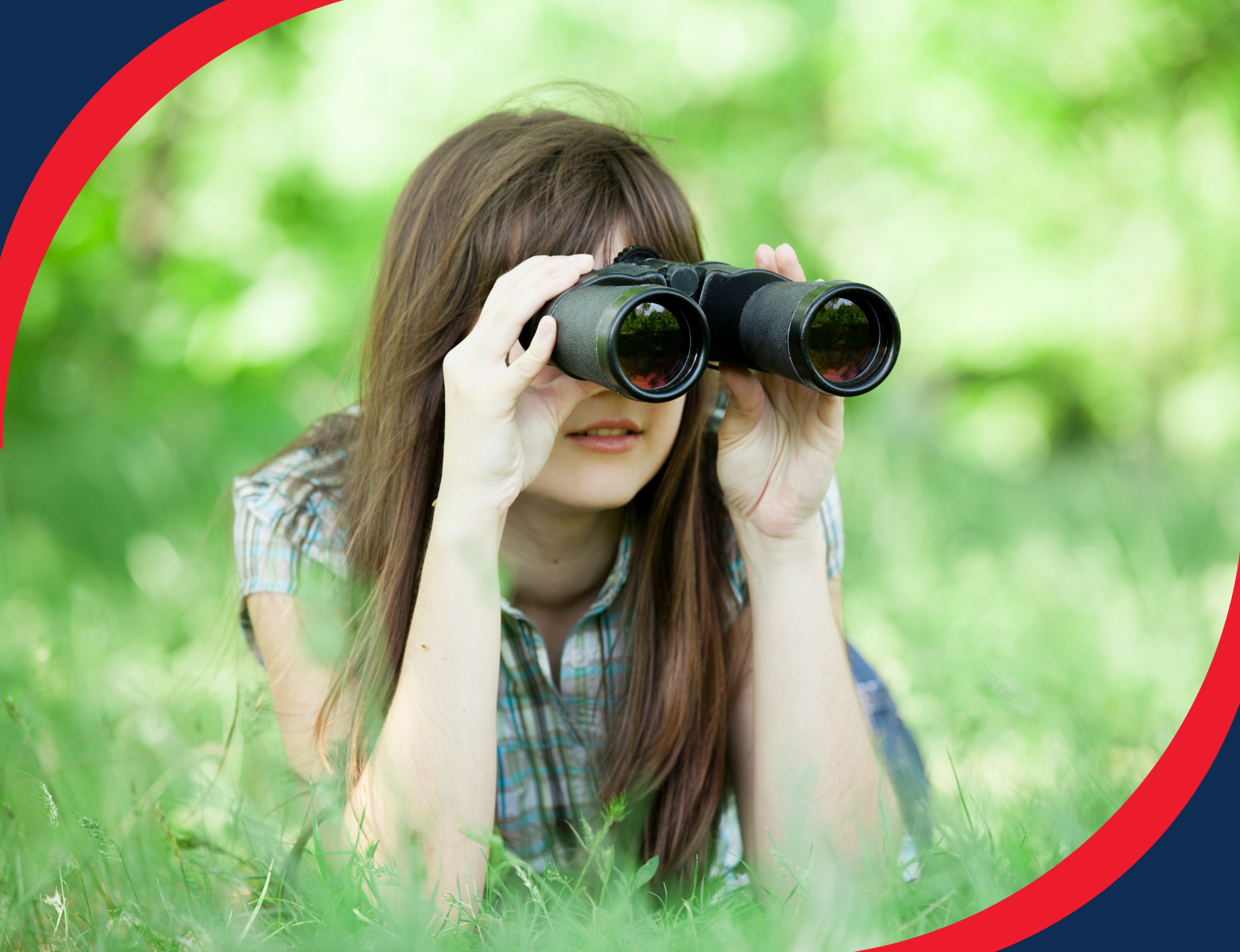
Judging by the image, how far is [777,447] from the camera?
58.8 inches

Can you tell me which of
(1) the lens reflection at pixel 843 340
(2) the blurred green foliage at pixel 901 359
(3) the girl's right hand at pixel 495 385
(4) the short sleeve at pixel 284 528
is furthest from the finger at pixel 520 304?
(2) the blurred green foliage at pixel 901 359

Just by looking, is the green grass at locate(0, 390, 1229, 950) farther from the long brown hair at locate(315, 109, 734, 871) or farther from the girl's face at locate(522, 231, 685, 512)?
the girl's face at locate(522, 231, 685, 512)

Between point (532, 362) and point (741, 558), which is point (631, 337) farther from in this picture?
point (741, 558)

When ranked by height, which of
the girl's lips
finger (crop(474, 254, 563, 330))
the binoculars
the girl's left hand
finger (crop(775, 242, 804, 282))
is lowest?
the girl's left hand

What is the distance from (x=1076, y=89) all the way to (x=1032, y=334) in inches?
44.3

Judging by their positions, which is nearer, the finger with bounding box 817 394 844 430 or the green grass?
the green grass

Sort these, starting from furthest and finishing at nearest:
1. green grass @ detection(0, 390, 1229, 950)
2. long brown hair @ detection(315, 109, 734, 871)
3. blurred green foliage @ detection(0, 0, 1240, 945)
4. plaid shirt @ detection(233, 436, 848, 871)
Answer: blurred green foliage @ detection(0, 0, 1240, 945)
plaid shirt @ detection(233, 436, 848, 871)
long brown hair @ detection(315, 109, 734, 871)
green grass @ detection(0, 390, 1229, 950)

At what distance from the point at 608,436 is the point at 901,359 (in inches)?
172

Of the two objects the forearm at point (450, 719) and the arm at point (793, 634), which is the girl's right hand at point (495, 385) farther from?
the arm at point (793, 634)

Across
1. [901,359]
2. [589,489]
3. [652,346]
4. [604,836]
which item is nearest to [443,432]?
[589,489]

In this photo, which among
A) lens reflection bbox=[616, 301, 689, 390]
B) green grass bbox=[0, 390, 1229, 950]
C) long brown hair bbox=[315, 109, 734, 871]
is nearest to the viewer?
green grass bbox=[0, 390, 1229, 950]

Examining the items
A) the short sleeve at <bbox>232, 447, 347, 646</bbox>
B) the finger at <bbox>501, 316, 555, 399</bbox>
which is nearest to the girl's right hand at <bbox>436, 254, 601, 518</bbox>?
the finger at <bbox>501, 316, 555, 399</bbox>

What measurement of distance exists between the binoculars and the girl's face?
12 cm

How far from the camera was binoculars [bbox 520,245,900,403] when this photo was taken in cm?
117
